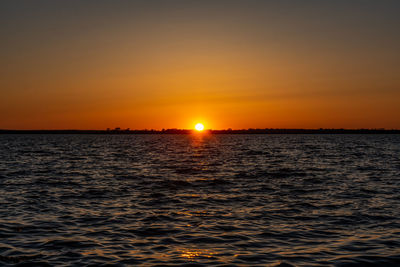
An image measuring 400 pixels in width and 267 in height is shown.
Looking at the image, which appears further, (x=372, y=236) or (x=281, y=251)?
(x=372, y=236)

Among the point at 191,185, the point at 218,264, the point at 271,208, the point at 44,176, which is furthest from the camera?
the point at 44,176

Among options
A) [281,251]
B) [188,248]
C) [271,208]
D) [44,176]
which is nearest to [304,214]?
[271,208]

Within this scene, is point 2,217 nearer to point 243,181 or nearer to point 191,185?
point 191,185

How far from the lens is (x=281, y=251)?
41.1ft

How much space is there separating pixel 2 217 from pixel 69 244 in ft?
18.8

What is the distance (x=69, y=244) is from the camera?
13273 mm

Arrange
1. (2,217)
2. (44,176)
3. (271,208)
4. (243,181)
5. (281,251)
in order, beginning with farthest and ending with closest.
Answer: (44,176)
(243,181)
(271,208)
(2,217)
(281,251)

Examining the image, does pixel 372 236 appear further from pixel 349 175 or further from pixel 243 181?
pixel 349 175

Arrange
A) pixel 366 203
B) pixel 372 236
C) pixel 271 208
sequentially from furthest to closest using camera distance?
pixel 366 203, pixel 271 208, pixel 372 236

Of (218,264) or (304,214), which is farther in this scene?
(304,214)

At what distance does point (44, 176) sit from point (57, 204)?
14.2 meters

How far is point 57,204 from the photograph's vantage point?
67.3ft

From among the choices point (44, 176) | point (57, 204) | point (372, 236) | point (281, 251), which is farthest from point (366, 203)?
point (44, 176)

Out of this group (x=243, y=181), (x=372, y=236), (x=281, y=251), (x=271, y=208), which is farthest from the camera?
(x=243, y=181)
